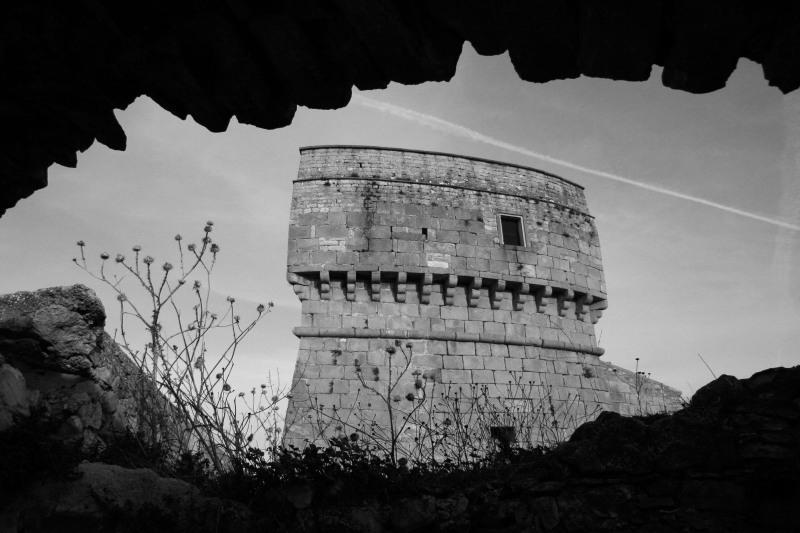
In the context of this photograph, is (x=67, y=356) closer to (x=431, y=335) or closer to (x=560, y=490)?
(x=560, y=490)

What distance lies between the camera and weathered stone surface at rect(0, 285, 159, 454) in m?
3.62

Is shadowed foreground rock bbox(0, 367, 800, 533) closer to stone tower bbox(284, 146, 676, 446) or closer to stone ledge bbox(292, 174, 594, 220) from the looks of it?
stone tower bbox(284, 146, 676, 446)

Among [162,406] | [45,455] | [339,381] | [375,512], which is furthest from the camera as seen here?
[339,381]

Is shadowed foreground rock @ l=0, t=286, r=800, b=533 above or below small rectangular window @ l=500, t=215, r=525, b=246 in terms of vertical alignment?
below

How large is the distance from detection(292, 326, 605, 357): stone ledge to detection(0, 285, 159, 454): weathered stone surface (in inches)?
185

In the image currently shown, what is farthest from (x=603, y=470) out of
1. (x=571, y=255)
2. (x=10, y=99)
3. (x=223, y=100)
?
(x=571, y=255)

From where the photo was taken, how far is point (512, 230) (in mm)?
10945

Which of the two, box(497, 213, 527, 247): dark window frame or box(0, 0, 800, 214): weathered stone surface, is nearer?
box(0, 0, 800, 214): weathered stone surface

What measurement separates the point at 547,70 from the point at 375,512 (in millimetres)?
2610

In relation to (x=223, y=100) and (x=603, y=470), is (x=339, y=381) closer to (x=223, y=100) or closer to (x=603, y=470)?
(x=603, y=470)

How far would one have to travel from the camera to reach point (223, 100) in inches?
74.1

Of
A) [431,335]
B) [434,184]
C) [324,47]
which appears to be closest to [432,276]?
[431,335]

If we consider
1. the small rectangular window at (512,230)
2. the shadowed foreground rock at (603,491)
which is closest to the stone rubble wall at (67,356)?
the shadowed foreground rock at (603,491)

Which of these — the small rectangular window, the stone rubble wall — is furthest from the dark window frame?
the stone rubble wall
